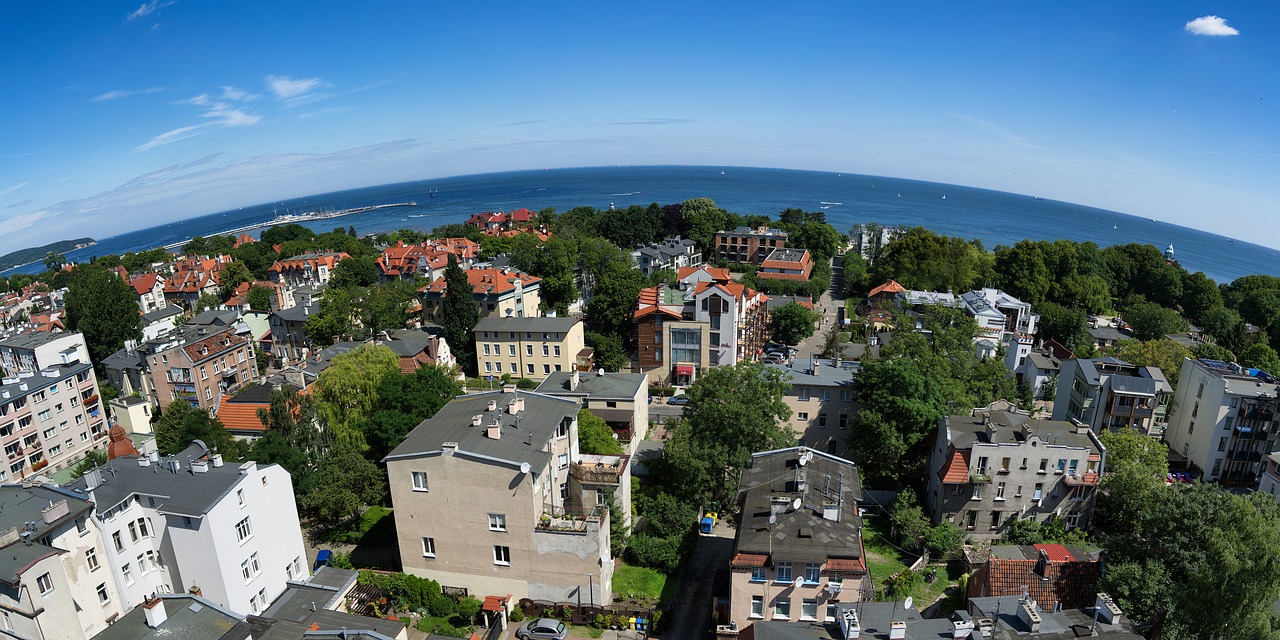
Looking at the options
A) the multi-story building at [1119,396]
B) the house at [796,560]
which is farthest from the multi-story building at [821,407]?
the multi-story building at [1119,396]

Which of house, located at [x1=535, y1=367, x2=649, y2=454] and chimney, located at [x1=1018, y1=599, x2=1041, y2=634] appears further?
house, located at [x1=535, y1=367, x2=649, y2=454]

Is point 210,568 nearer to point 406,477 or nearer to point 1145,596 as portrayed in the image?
point 406,477

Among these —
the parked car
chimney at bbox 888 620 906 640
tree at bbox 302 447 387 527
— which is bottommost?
the parked car

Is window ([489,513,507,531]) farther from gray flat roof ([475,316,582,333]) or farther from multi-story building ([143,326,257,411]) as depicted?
multi-story building ([143,326,257,411])

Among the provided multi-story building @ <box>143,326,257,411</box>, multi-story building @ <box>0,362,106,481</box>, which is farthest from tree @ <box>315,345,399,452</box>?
multi-story building @ <box>0,362,106,481</box>

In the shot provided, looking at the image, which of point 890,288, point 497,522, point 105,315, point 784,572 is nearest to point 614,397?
point 497,522

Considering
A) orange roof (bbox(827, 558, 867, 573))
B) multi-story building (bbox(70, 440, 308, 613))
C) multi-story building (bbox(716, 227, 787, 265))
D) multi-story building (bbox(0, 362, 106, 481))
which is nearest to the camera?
multi-story building (bbox(70, 440, 308, 613))

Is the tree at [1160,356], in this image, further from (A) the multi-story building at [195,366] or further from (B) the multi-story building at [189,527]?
(A) the multi-story building at [195,366]

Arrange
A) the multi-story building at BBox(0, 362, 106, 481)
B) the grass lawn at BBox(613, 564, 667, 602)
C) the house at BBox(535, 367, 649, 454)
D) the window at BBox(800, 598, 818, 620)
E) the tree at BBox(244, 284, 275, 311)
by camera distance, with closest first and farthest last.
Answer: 1. the window at BBox(800, 598, 818, 620)
2. the grass lawn at BBox(613, 564, 667, 602)
3. the multi-story building at BBox(0, 362, 106, 481)
4. the house at BBox(535, 367, 649, 454)
5. the tree at BBox(244, 284, 275, 311)
